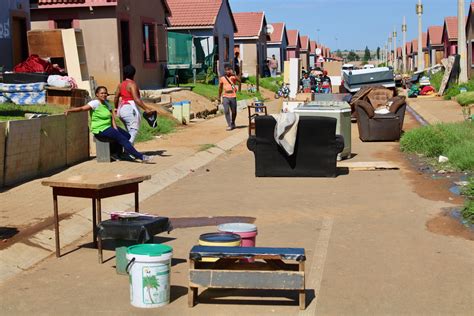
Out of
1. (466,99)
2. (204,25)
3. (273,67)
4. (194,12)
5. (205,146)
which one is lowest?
(205,146)

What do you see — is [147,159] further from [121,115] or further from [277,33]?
[277,33]

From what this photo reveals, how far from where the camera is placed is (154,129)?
19.1 metres

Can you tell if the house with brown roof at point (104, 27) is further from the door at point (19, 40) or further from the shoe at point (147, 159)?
the shoe at point (147, 159)

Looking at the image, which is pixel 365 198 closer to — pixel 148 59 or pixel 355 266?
pixel 355 266

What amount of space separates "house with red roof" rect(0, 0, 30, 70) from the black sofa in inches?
451

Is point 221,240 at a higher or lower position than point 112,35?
lower

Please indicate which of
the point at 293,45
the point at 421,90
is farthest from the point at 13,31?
the point at 293,45

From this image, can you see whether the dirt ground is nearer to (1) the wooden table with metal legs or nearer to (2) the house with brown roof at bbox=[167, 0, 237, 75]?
(1) the wooden table with metal legs

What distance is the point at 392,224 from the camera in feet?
29.0

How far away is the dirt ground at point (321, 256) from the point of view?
590 centimetres

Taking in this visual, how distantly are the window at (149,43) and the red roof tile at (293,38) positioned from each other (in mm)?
52351

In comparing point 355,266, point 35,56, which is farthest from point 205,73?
point 355,266

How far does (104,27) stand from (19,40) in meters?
3.70

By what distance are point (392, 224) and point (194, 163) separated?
6444 mm
